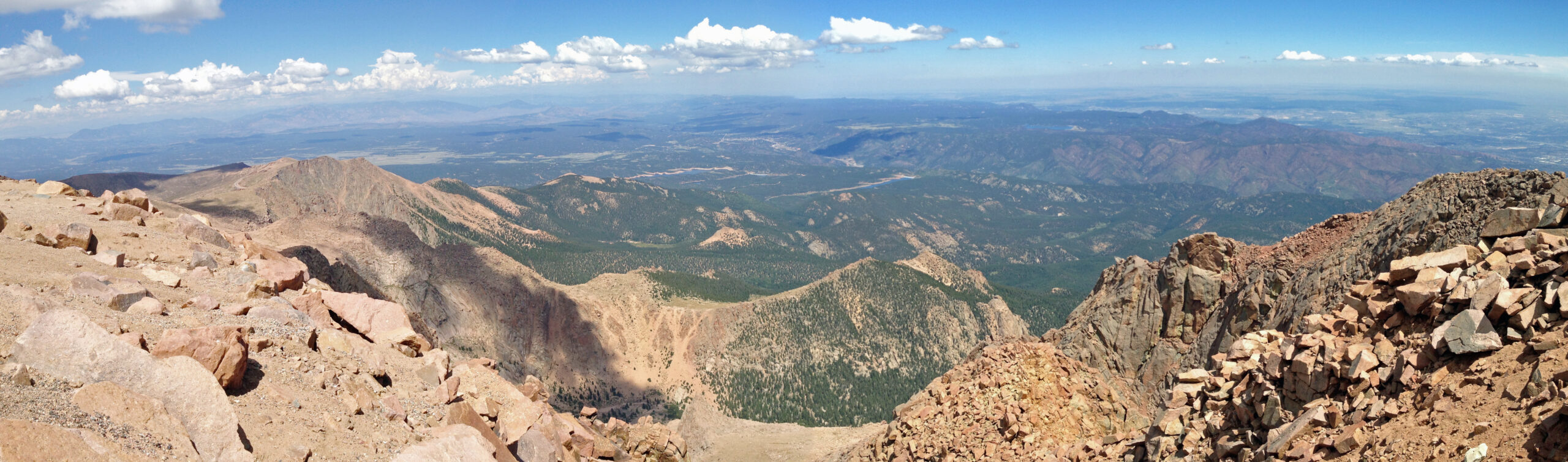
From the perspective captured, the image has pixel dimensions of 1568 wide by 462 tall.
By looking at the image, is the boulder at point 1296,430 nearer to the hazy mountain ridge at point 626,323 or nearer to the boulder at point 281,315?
the boulder at point 281,315

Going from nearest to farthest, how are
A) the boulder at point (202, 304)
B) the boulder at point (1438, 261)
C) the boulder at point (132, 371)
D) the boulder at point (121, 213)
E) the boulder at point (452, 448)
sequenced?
1. the boulder at point (132, 371)
2. the boulder at point (452, 448)
3. the boulder at point (1438, 261)
4. the boulder at point (202, 304)
5. the boulder at point (121, 213)

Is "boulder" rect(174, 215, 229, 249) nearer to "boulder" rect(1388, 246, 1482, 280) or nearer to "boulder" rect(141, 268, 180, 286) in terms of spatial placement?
"boulder" rect(141, 268, 180, 286)

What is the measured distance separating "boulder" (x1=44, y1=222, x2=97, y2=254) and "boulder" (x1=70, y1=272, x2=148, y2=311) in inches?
206

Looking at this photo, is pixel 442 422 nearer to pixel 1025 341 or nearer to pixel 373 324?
pixel 373 324

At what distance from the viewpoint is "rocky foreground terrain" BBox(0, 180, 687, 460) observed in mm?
13117

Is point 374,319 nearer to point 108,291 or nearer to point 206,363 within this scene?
point 108,291

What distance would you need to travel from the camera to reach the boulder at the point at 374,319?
2467cm

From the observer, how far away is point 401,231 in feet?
414

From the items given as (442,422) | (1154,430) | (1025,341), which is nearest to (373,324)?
(442,422)

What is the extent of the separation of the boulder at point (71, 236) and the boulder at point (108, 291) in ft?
17.2

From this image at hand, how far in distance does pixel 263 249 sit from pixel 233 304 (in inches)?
430

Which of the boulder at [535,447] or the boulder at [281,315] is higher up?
the boulder at [281,315]

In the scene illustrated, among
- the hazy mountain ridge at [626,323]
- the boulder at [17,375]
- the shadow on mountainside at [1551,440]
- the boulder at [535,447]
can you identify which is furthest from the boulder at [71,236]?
the hazy mountain ridge at [626,323]

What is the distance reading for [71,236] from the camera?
2420 cm
